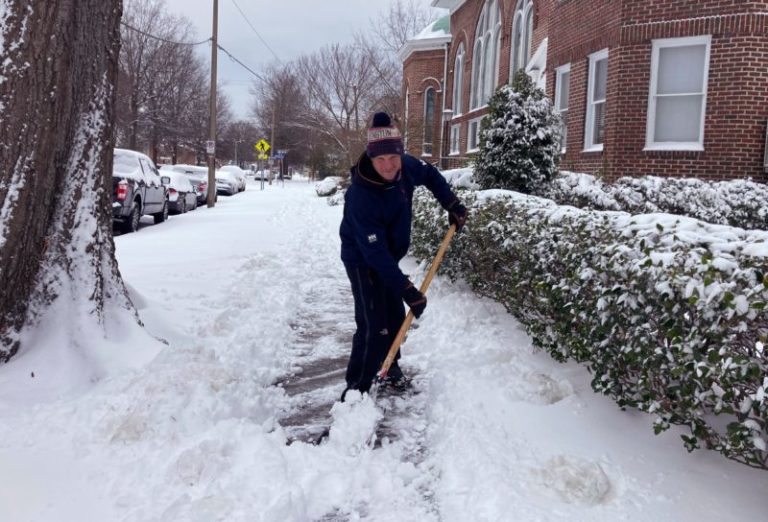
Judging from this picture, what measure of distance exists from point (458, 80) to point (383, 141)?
2242cm

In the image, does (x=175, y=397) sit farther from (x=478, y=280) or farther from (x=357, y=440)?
(x=478, y=280)

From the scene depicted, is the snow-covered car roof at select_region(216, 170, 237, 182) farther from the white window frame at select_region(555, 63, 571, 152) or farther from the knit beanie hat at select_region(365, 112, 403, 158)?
the knit beanie hat at select_region(365, 112, 403, 158)

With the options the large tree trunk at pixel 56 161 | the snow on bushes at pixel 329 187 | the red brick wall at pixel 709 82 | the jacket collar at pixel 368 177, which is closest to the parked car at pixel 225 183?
the snow on bushes at pixel 329 187

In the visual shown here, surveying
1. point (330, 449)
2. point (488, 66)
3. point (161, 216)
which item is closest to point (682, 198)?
point (330, 449)

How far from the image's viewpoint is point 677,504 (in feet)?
9.27

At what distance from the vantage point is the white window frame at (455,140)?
2420 centimetres

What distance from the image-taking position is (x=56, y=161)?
4043mm

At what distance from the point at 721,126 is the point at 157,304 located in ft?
30.3

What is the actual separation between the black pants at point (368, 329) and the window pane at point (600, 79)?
31.0ft

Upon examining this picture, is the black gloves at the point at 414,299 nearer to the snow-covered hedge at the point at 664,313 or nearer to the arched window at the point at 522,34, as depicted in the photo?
the snow-covered hedge at the point at 664,313

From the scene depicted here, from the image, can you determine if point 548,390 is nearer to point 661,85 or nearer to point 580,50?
point 661,85

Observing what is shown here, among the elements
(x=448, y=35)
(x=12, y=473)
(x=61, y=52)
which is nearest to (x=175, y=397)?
(x=12, y=473)

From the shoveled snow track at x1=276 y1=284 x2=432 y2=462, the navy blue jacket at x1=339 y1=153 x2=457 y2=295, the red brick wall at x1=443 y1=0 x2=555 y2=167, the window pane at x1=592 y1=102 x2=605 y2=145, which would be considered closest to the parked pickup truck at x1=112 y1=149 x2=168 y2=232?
the red brick wall at x1=443 y1=0 x2=555 y2=167

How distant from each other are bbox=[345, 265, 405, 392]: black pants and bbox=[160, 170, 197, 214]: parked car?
15.6 meters
